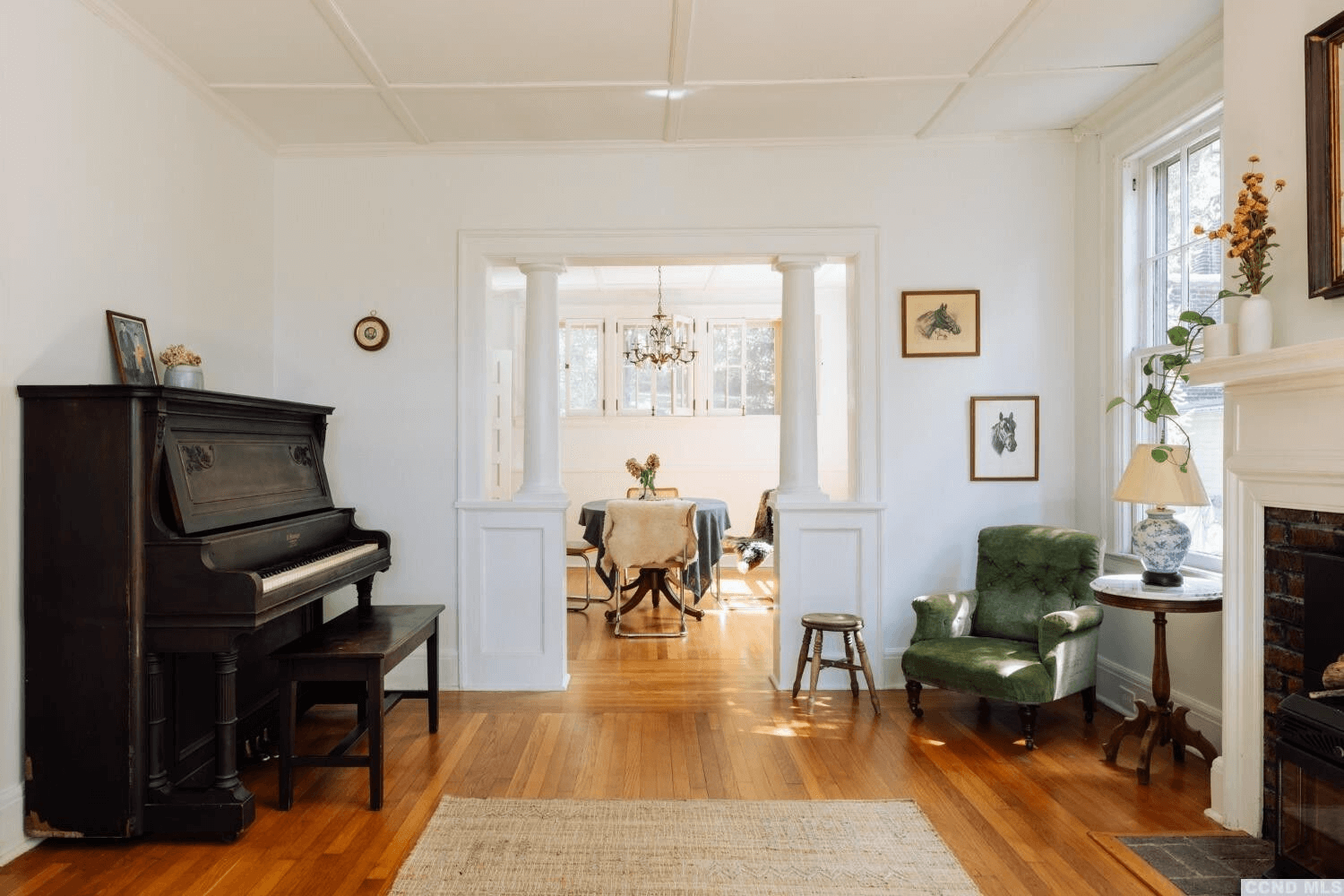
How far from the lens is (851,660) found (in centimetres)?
439

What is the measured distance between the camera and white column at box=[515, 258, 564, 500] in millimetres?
4848

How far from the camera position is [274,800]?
130 inches

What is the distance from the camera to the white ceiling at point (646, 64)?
331 centimetres

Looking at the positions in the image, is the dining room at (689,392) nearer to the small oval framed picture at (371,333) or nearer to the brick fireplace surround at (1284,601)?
the small oval framed picture at (371,333)

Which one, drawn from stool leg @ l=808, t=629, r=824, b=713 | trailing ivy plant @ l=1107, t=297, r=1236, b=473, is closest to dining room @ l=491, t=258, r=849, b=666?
stool leg @ l=808, t=629, r=824, b=713

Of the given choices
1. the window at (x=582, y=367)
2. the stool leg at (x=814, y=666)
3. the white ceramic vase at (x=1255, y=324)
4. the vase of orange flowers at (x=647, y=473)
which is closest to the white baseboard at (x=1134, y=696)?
the stool leg at (x=814, y=666)

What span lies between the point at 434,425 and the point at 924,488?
268cm

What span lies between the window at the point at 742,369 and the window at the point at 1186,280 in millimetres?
4822

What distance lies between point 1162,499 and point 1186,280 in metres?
1.13

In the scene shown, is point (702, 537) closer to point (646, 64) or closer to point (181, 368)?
point (646, 64)

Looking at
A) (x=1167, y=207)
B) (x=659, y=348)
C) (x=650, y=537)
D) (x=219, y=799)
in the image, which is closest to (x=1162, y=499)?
(x=1167, y=207)

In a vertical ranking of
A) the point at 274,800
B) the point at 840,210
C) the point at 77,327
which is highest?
the point at 840,210

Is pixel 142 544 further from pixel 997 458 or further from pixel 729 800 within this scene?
pixel 997 458

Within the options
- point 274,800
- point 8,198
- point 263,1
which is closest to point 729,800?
point 274,800
